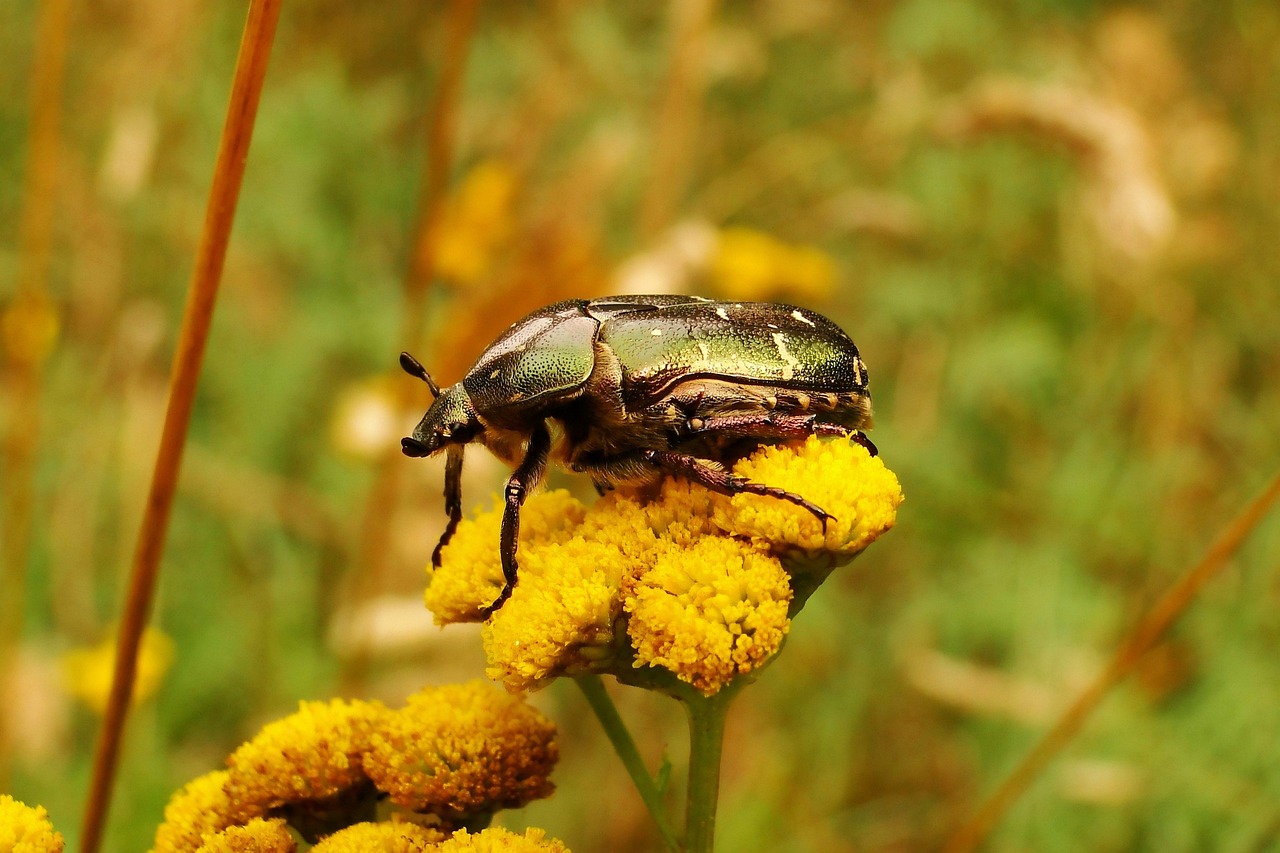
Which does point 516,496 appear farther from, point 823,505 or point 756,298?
point 756,298

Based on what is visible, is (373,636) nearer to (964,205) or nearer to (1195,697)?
(1195,697)

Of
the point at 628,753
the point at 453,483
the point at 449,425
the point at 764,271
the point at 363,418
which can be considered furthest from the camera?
the point at 764,271

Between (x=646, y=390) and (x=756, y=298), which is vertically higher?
(x=756, y=298)

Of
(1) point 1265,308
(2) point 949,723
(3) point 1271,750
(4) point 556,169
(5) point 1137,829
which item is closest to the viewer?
(3) point 1271,750

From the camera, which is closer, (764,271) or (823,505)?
(823,505)

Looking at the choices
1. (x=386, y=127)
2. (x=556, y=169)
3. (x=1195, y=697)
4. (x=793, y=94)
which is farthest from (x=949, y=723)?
(x=386, y=127)

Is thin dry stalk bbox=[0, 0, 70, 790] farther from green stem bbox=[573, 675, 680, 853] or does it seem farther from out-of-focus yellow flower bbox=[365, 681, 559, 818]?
green stem bbox=[573, 675, 680, 853]

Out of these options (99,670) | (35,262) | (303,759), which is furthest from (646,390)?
(99,670)

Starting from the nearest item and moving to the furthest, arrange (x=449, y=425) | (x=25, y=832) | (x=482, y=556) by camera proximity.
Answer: (x=25, y=832) < (x=482, y=556) < (x=449, y=425)
